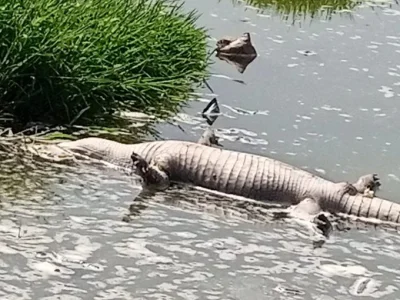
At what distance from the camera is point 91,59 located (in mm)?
4895

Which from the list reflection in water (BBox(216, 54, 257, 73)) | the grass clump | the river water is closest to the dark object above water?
reflection in water (BBox(216, 54, 257, 73))

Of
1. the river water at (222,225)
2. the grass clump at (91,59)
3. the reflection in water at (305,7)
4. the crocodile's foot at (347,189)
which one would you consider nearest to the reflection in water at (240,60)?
the grass clump at (91,59)

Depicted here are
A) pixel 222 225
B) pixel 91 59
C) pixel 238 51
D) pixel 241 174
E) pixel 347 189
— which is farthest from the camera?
pixel 238 51

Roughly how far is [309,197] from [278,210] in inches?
5.0

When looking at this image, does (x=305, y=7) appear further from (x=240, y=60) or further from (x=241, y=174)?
(x=241, y=174)

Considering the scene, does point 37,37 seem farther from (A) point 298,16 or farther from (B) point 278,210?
(A) point 298,16

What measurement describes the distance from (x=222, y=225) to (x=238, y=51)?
248 centimetres

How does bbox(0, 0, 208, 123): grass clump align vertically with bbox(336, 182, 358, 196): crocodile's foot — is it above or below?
above

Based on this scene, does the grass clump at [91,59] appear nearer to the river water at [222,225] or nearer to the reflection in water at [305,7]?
the river water at [222,225]

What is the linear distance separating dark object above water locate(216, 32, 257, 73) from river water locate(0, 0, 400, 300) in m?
0.46

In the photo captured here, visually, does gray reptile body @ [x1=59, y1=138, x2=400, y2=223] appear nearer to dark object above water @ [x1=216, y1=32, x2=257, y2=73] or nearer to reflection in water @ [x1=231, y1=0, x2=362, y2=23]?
dark object above water @ [x1=216, y1=32, x2=257, y2=73]

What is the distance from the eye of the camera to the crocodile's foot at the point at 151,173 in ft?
13.5

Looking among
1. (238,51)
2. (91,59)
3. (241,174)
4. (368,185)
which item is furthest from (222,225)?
(238,51)

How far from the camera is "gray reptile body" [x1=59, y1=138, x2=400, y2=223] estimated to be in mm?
3982
